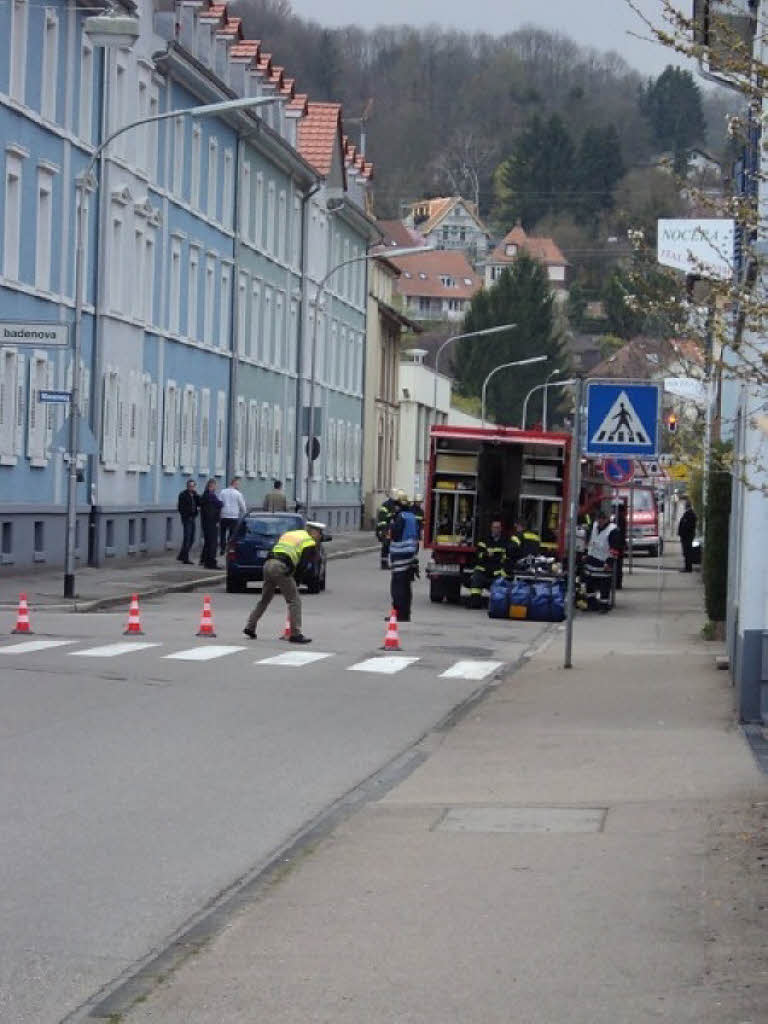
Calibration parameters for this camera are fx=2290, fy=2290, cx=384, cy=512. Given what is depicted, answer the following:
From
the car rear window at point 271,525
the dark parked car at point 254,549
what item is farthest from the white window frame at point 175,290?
the dark parked car at point 254,549

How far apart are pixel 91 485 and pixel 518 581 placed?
12186 millimetres

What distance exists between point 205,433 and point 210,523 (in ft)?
36.9

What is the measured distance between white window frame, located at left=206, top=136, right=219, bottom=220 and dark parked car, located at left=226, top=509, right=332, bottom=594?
1909 centimetres

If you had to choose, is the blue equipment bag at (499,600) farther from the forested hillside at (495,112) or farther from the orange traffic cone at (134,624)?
the forested hillside at (495,112)

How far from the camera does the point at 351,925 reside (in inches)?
360

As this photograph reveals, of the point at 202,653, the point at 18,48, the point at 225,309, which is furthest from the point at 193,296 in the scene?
the point at 202,653

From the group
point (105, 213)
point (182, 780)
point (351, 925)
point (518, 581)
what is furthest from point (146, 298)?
point (351, 925)

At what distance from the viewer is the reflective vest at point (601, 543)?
1548 inches

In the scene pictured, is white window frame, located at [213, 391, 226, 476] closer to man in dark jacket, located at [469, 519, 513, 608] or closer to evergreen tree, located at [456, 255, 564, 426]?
man in dark jacket, located at [469, 519, 513, 608]

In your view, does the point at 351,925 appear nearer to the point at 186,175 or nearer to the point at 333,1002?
the point at 333,1002

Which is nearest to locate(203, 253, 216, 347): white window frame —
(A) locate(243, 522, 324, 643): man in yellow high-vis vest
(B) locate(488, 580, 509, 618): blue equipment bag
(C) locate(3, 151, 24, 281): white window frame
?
(C) locate(3, 151, 24, 281): white window frame

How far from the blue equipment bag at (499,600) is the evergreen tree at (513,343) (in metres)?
102

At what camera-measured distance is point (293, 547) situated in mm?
26750

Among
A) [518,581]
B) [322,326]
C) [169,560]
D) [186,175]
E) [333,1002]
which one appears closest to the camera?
[333,1002]
